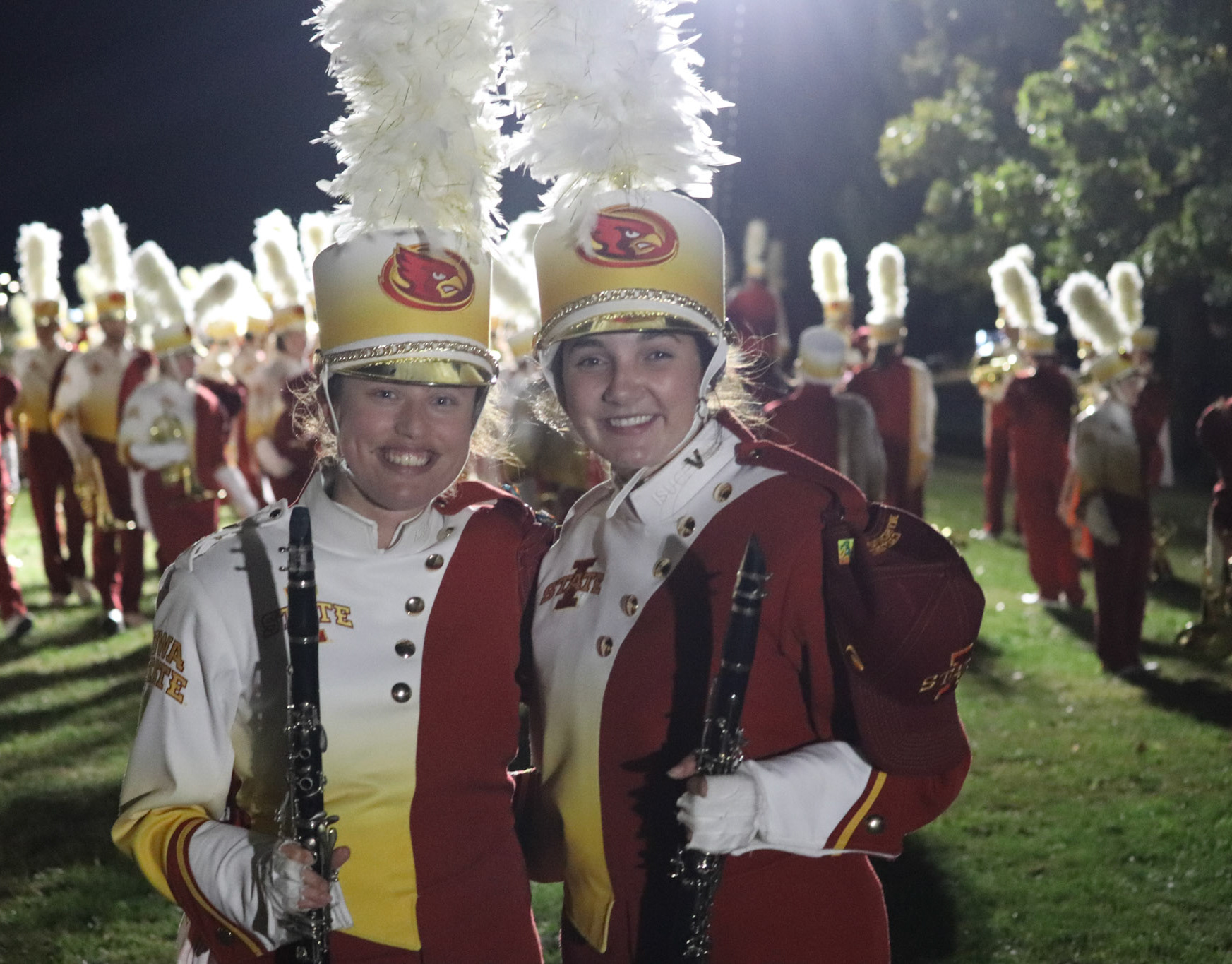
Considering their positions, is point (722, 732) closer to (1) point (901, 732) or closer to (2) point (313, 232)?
(1) point (901, 732)

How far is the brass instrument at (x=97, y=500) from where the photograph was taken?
1028 centimetres

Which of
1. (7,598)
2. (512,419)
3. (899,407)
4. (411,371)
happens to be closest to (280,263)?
(7,598)

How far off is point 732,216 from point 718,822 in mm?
29312

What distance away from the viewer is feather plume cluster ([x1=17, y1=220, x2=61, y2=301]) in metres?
11.7

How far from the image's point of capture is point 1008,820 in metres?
6.38

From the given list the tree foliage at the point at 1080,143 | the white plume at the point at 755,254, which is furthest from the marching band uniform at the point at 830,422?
the white plume at the point at 755,254

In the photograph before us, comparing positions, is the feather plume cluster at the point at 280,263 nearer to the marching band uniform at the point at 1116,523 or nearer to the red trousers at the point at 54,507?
the red trousers at the point at 54,507

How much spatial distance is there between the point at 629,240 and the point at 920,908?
377 centimetres

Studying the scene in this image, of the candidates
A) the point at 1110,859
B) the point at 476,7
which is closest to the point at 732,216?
the point at 1110,859

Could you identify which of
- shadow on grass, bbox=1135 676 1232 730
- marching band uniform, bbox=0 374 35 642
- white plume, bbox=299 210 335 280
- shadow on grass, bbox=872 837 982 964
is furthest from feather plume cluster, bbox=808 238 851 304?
shadow on grass, bbox=872 837 982 964

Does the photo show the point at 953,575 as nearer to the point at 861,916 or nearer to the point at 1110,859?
the point at 861,916

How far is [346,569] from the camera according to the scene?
2.56 metres

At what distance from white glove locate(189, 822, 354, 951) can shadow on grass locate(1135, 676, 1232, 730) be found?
6958 millimetres

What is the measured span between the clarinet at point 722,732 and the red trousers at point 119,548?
28.9 ft
